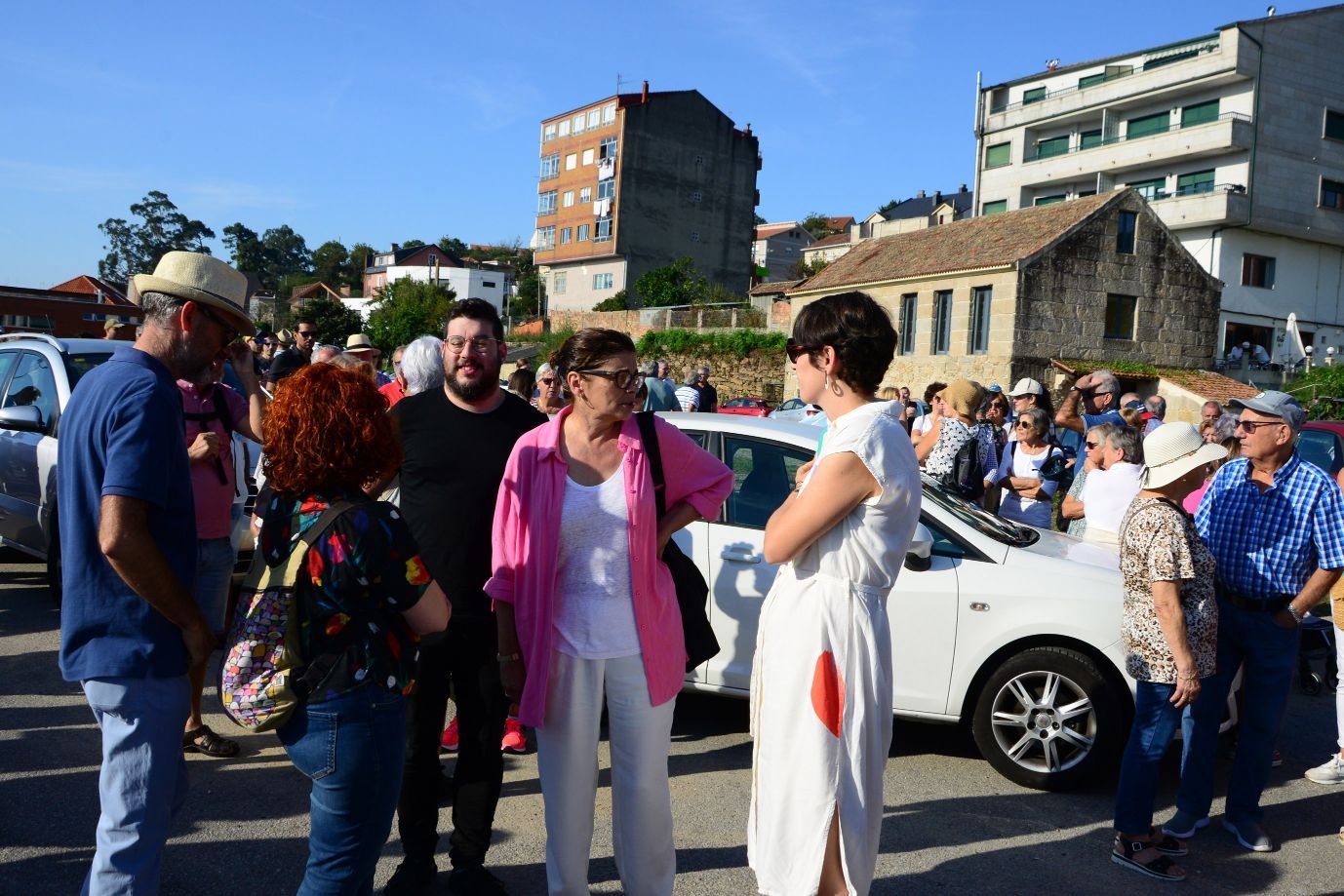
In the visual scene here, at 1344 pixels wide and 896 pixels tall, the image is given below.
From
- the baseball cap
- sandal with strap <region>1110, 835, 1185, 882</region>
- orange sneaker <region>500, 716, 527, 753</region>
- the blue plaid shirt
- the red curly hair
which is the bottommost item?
orange sneaker <region>500, 716, 527, 753</region>

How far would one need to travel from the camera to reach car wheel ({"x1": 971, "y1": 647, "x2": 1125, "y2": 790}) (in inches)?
191

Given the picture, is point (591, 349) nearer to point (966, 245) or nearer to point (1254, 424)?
point (1254, 424)

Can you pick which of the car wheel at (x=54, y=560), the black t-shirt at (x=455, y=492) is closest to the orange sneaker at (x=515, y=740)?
the black t-shirt at (x=455, y=492)

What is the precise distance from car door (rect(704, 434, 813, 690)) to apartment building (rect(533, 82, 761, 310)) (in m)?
59.3

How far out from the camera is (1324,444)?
1153 cm

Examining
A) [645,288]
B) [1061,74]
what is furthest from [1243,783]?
[1061,74]

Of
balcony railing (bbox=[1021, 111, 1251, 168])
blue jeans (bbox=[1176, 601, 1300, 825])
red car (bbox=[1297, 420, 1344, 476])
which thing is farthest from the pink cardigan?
balcony railing (bbox=[1021, 111, 1251, 168])

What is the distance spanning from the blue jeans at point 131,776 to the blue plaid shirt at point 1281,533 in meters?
4.21

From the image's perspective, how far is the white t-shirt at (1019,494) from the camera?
7633mm

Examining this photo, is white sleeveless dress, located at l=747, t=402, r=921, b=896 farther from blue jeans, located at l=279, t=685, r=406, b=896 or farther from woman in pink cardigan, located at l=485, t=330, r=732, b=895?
blue jeans, located at l=279, t=685, r=406, b=896

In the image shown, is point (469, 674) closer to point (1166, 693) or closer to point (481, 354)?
point (481, 354)

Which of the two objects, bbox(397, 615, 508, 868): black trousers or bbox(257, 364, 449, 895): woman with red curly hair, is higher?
bbox(257, 364, 449, 895): woman with red curly hair

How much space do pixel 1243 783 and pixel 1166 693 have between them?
953 mm

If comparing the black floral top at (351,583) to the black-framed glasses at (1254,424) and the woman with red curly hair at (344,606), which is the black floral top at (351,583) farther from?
the black-framed glasses at (1254,424)
